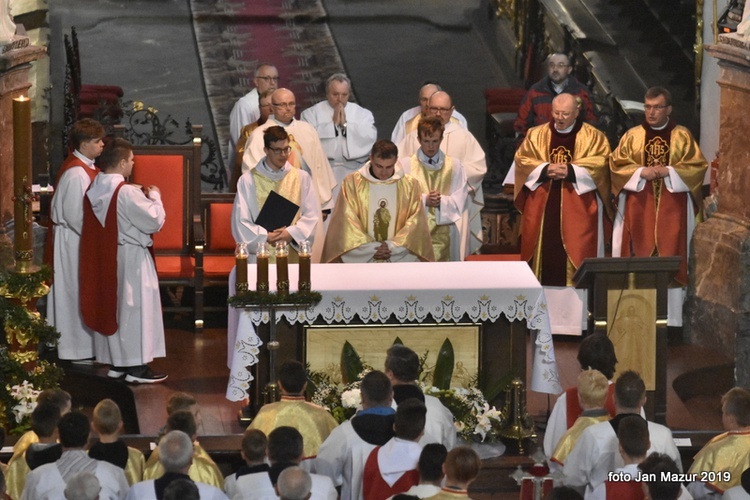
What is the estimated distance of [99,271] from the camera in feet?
32.8

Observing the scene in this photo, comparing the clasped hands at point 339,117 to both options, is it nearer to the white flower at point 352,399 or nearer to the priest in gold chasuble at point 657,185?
the priest in gold chasuble at point 657,185

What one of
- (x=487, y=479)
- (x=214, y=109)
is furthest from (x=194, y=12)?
(x=487, y=479)

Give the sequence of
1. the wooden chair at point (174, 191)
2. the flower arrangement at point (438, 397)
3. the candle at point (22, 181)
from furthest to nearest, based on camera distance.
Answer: the wooden chair at point (174, 191) < the flower arrangement at point (438, 397) < the candle at point (22, 181)

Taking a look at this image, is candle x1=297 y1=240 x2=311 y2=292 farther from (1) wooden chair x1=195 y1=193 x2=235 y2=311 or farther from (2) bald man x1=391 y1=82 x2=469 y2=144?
(2) bald man x1=391 y1=82 x2=469 y2=144

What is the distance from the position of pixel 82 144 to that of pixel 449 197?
7.76ft

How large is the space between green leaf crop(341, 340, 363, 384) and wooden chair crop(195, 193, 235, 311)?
7.96 ft

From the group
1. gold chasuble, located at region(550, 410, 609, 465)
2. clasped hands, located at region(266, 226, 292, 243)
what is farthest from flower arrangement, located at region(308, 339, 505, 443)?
clasped hands, located at region(266, 226, 292, 243)

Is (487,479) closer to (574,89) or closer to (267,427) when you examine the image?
(267,427)

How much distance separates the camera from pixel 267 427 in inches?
285

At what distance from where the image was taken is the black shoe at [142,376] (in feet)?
32.6

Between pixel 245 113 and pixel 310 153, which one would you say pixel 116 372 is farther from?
pixel 245 113

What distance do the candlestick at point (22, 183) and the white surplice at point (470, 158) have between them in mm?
3688

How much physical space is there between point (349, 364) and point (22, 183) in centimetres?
191

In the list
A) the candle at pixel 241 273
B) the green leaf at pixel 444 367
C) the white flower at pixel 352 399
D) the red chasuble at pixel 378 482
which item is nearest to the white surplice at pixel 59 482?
the red chasuble at pixel 378 482
